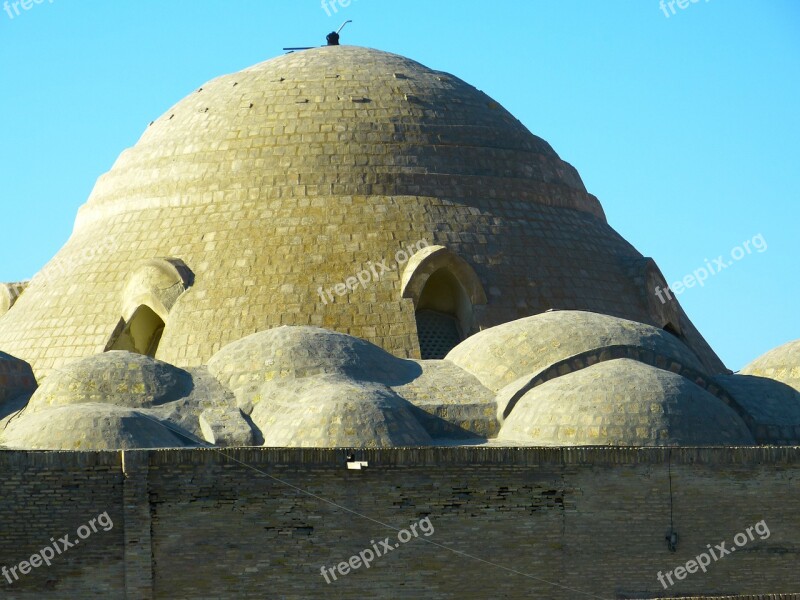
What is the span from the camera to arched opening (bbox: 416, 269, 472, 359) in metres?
25.7

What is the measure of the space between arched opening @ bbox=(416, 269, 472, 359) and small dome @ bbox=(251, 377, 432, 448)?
451cm

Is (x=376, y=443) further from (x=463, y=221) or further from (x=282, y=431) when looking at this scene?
(x=463, y=221)

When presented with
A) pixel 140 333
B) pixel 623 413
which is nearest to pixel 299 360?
pixel 623 413

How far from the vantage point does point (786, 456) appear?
19359 mm

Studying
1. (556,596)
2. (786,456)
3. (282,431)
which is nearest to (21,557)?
(282,431)

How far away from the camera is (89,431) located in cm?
1945

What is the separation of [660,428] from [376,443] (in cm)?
361

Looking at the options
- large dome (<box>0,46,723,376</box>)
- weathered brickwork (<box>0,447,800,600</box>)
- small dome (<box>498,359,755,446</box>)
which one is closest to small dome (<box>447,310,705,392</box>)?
→ small dome (<box>498,359,755,446</box>)

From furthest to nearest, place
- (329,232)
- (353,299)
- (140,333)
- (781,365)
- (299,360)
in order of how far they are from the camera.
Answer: (140,333)
(329,232)
(353,299)
(781,365)
(299,360)

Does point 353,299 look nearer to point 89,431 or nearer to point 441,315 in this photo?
point 441,315

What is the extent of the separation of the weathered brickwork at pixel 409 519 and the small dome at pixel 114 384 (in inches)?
152

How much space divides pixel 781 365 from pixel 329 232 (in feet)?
24.7

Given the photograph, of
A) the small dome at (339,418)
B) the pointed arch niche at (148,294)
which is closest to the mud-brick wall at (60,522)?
the small dome at (339,418)

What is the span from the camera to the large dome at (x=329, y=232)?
2541 centimetres
